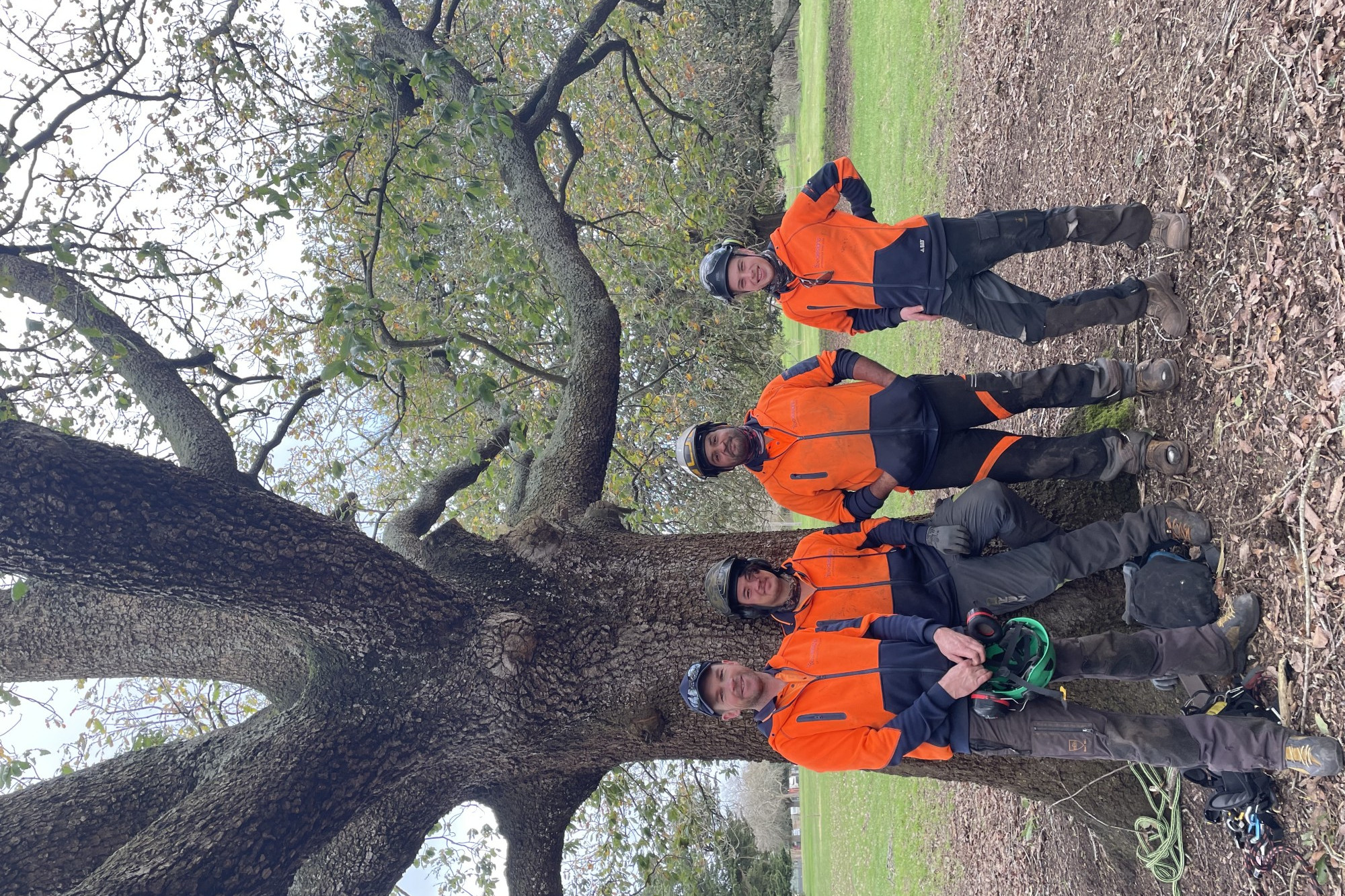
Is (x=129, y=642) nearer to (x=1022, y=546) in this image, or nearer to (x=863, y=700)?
(x=863, y=700)

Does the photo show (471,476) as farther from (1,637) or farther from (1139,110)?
(1139,110)

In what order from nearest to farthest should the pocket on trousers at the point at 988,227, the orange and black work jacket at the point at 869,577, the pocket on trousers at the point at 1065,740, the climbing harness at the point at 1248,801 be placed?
the climbing harness at the point at 1248,801, the pocket on trousers at the point at 1065,740, the orange and black work jacket at the point at 869,577, the pocket on trousers at the point at 988,227

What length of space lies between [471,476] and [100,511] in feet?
9.25

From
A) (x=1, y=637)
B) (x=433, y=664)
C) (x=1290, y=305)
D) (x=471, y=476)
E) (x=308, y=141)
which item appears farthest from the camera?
(x=308, y=141)

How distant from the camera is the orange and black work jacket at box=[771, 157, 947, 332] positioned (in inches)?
169

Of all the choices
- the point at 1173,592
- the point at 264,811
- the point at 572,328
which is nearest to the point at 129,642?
the point at 264,811

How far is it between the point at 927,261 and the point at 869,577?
5.59 feet

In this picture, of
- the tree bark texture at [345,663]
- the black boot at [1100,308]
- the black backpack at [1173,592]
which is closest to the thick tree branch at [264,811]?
the tree bark texture at [345,663]

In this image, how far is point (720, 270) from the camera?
431 cm

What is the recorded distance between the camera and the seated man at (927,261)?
13.6ft

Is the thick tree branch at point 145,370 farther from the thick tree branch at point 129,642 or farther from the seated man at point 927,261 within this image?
the seated man at point 927,261

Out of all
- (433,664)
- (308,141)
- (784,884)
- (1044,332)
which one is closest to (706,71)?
(308,141)

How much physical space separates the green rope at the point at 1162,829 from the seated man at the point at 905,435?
1.60 metres

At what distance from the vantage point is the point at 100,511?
147 inches
